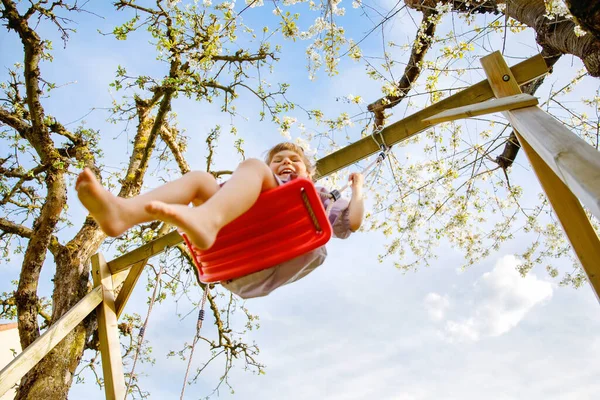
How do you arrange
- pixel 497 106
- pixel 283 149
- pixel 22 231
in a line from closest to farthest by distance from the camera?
pixel 497 106 → pixel 283 149 → pixel 22 231

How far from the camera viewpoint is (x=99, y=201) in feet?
3.80

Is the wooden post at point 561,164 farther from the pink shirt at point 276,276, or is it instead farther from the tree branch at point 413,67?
the tree branch at point 413,67

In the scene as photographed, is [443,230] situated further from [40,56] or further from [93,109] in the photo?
[40,56]

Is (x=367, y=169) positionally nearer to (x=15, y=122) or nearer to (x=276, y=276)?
(x=276, y=276)

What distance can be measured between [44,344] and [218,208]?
7.60 ft

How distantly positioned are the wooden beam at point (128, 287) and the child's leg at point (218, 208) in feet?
7.04

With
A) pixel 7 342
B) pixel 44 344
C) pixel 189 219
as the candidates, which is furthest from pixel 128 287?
pixel 7 342

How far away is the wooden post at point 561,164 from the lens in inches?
44.2

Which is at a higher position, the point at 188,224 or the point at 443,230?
the point at 443,230

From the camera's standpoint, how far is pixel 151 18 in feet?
13.0

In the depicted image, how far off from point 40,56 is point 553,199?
13.2 ft

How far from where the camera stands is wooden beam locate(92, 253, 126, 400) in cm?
298

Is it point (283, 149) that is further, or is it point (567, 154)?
point (283, 149)

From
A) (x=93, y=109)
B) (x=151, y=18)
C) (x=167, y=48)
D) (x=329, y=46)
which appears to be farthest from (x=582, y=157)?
(x=93, y=109)
